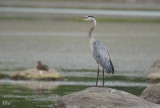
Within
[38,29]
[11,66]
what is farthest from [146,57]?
[38,29]

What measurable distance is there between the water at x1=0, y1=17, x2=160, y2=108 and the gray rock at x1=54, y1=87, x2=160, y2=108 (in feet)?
→ 13.0

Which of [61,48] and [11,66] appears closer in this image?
[11,66]

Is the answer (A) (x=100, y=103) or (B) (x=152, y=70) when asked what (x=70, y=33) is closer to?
(B) (x=152, y=70)

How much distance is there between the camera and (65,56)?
37062mm

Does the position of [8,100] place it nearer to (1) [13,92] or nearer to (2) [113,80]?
(1) [13,92]

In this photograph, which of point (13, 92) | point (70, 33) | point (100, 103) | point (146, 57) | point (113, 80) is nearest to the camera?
point (100, 103)

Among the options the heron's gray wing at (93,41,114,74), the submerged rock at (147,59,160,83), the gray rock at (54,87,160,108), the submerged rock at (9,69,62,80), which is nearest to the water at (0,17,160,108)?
the submerged rock at (147,59,160,83)

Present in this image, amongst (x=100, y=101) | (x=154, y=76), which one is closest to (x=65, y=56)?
(x=154, y=76)

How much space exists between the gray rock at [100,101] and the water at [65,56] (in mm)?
3954

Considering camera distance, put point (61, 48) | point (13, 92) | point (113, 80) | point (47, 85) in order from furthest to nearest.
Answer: point (61, 48), point (113, 80), point (47, 85), point (13, 92)

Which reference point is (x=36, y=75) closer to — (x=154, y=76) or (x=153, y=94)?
(x=154, y=76)

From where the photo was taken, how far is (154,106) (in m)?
15.5

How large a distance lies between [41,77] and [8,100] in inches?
229

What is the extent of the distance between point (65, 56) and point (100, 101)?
21.8m
